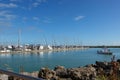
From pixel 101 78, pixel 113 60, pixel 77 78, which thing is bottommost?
pixel 77 78

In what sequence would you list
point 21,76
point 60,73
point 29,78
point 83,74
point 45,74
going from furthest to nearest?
point 60,73 < point 83,74 < point 45,74 < point 21,76 < point 29,78

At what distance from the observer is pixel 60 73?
22.7 metres

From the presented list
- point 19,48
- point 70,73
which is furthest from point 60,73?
point 19,48

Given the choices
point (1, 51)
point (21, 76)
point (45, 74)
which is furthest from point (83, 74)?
point (1, 51)

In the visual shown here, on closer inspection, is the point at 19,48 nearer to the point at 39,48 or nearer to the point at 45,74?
the point at 39,48

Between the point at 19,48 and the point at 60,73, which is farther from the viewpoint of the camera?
the point at 19,48

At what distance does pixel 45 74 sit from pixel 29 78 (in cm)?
1500

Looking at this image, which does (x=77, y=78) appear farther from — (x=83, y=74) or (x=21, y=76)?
(x=21, y=76)

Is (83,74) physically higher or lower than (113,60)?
lower

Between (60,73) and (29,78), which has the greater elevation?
(29,78)

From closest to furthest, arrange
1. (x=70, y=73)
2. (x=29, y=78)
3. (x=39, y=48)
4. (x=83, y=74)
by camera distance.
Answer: (x=29, y=78)
(x=83, y=74)
(x=70, y=73)
(x=39, y=48)

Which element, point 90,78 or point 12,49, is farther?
point 12,49

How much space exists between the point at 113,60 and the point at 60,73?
1763cm

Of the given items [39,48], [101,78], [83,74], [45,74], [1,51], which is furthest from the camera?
[39,48]
